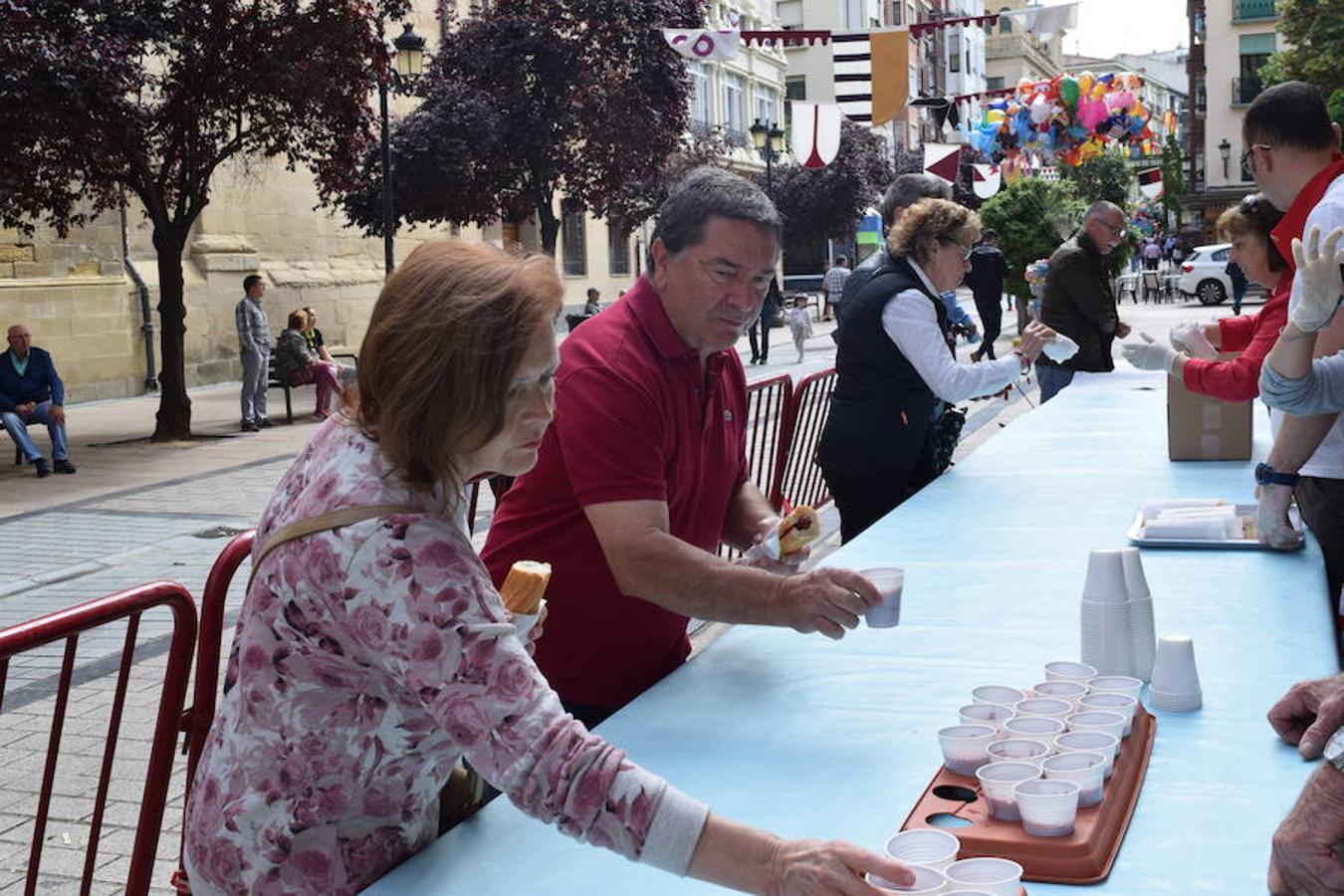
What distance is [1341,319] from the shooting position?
3.58m

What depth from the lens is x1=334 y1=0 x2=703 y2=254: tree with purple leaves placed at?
20.7 meters

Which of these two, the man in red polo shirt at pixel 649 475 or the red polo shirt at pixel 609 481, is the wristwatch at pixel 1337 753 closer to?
the man in red polo shirt at pixel 649 475

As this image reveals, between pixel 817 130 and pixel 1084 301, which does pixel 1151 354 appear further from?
pixel 817 130

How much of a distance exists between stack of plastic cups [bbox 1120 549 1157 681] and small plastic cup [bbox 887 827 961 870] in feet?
3.17

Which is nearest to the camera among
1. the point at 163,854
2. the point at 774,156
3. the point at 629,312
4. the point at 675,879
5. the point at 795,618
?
the point at 675,879

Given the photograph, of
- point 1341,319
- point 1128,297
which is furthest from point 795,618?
point 1128,297

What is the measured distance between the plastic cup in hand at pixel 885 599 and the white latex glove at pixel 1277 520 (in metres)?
1.69

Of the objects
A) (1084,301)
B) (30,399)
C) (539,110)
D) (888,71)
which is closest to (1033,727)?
(1084,301)

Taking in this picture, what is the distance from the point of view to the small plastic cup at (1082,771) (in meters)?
1.97

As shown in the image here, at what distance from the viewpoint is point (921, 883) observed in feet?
5.48

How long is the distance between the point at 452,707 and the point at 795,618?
110 cm

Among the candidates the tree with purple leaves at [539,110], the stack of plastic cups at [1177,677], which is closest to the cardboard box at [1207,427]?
the stack of plastic cups at [1177,677]

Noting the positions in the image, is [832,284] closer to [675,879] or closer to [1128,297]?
[1128,297]

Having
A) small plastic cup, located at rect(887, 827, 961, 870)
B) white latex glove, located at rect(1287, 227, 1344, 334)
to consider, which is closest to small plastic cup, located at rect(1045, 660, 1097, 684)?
small plastic cup, located at rect(887, 827, 961, 870)
